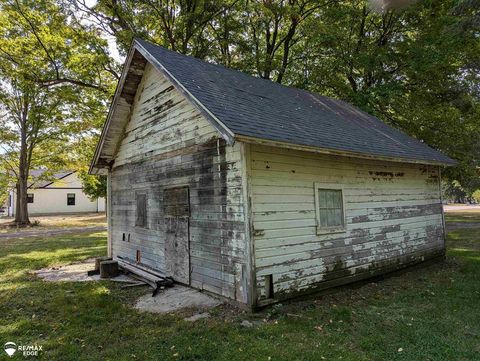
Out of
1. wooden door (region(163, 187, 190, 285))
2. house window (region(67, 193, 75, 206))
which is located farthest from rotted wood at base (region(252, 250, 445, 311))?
house window (region(67, 193, 75, 206))

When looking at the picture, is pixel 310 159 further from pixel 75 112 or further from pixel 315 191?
pixel 75 112

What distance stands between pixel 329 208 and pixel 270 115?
2.37 metres

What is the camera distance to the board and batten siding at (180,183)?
6203 mm

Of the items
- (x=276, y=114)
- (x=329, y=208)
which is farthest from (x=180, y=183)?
(x=329, y=208)

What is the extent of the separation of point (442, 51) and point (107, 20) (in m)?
16.3

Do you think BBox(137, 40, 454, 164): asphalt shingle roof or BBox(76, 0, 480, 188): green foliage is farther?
BBox(76, 0, 480, 188): green foliage

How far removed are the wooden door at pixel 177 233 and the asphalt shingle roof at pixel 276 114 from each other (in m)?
2.19

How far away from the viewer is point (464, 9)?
20.1 ft

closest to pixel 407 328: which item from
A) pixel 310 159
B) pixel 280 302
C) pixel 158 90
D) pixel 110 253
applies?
pixel 280 302

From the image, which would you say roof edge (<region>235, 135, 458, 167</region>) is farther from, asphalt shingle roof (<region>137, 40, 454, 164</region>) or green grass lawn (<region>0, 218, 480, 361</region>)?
green grass lawn (<region>0, 218, 480, 361</region>)

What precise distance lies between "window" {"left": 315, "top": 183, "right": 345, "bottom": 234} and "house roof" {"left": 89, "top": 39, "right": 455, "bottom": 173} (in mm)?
902

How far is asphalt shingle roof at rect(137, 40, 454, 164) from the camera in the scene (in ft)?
20.5

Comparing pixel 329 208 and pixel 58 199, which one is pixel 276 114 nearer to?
pixel 329 208

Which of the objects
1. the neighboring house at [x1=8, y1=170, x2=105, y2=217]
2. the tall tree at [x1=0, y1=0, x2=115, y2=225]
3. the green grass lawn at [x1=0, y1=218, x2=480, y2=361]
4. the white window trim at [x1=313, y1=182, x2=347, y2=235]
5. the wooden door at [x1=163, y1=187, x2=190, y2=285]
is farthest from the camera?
the neighboring house at [x1=8, y1=170, x2=105, y2=217]
